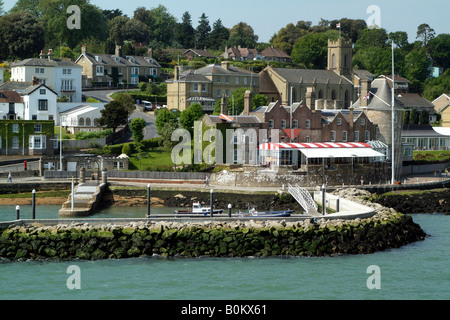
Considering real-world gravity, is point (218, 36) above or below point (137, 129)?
above

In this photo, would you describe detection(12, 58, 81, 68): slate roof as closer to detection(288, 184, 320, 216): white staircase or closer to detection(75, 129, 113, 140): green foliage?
detection(75, 129, 113, 140): green foliage

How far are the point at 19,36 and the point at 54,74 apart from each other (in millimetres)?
20051

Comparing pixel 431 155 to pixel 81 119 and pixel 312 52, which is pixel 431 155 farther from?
pixel 312 52

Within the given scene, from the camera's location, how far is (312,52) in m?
136

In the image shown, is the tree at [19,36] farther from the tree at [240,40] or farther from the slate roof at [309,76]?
the tree at [240,40]

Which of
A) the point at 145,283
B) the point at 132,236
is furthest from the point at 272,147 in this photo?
the point at 145,283

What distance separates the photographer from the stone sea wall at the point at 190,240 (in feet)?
127

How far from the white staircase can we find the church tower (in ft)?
180

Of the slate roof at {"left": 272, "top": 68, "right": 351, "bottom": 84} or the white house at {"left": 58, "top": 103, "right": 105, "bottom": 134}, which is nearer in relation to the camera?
the white house at {"left": 58, "top": 103, "right": 105, "bottom": 134}

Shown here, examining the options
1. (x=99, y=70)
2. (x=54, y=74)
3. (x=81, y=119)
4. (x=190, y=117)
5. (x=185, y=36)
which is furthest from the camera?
(x=185, y=36)

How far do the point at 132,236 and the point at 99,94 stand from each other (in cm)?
6119

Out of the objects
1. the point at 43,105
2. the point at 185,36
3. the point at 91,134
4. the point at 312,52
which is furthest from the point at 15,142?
the point at 185,36

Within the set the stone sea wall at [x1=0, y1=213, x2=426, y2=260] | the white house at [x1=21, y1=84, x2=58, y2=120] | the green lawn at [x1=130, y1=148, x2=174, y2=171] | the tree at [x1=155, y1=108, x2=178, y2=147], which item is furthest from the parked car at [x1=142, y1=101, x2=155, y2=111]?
the stone sea wall at [x1=0, y1=213, x2=426, y2=260]

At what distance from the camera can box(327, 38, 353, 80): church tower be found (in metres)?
110
